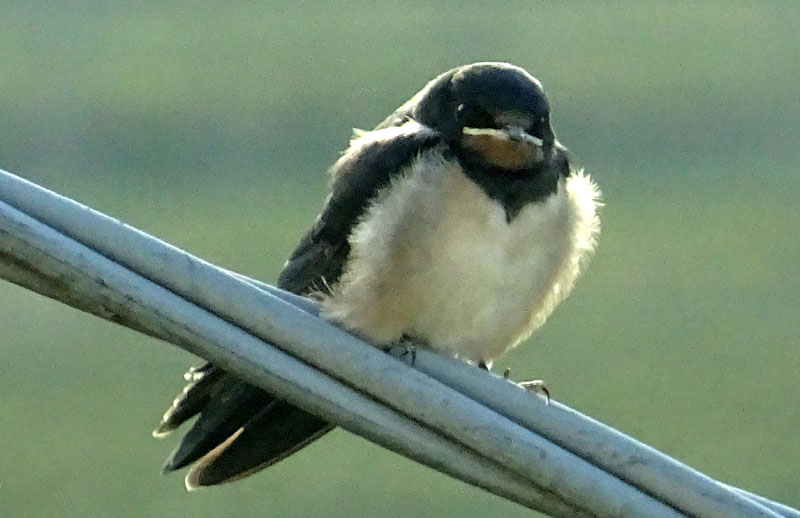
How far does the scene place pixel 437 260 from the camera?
Answer: 3.19m

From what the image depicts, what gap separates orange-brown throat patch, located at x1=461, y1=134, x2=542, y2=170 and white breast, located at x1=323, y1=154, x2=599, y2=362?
7 centimetres

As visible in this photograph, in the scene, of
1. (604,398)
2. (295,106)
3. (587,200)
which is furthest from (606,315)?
(587,200)

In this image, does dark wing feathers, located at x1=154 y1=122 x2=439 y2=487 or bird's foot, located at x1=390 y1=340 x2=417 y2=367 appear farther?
dark wing feathers, located at x1=154 y1=122 x2=439 y2=487

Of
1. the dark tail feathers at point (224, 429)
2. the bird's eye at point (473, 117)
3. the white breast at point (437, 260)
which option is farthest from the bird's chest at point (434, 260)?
the dark tail feathers at point (224, 429)

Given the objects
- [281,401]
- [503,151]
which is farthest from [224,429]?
[503,151]

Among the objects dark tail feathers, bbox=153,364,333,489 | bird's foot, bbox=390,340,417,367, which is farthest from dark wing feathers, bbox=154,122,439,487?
bird's foot, bbox=390,340,417,367

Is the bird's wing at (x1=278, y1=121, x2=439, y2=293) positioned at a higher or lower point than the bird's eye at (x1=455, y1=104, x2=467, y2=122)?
lower

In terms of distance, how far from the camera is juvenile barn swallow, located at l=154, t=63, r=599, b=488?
10.4 ft

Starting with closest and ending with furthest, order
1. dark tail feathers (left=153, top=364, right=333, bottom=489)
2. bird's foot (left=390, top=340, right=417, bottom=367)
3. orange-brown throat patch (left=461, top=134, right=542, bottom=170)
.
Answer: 1. bird's foot (left=390, top=340, right=417, bottom=367)
2. dark tail feathers (left=153, top=364, right=333, bottom=489)
3. orange-brown throat patch (left=461, top=134, right=542, bottom=170)

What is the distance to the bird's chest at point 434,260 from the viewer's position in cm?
319

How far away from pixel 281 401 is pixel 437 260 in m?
0.36

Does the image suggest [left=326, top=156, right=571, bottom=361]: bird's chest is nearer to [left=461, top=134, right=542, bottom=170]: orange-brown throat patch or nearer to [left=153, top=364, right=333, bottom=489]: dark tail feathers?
[left=461, top=134, right=542, bottom=170]: orange-brown throat patch

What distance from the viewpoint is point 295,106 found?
15.5 m

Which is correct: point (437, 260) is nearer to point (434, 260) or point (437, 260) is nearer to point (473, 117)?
point (434, 260)
